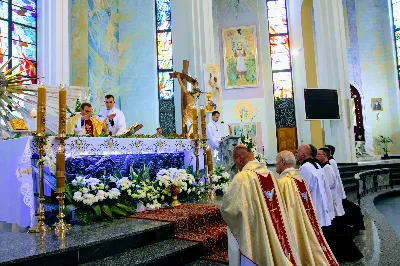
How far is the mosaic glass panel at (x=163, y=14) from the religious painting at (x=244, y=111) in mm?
5057

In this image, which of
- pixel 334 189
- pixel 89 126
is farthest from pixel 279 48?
pixel 89 126

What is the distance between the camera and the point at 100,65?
1471 cm

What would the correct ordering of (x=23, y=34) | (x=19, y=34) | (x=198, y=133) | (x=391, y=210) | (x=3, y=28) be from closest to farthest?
1. (x=198, y=133)
2. (x=391, y=210)
3. (x=3, y=28)
4. (x=19, y=34)
5. (x=23, y=34)

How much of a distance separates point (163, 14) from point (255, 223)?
16556 millimetres

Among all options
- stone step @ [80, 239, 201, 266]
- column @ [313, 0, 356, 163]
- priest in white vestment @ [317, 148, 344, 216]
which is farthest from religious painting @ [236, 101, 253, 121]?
stone step @ [80, 239, 201, 266]

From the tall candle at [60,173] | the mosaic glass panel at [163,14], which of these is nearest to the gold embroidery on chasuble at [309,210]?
the tall candle at [60,173]

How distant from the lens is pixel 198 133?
681 cm

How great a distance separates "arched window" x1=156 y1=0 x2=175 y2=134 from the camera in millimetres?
17438

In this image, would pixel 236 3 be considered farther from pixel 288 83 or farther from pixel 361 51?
pixel 361 51

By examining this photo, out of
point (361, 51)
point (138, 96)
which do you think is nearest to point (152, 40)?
point (138, 96)

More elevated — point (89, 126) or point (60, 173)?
point (89, 126)

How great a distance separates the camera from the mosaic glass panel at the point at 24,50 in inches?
480

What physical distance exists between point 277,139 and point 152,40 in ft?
24.6

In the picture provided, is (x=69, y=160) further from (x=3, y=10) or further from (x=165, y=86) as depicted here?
(x=165, y=86)
